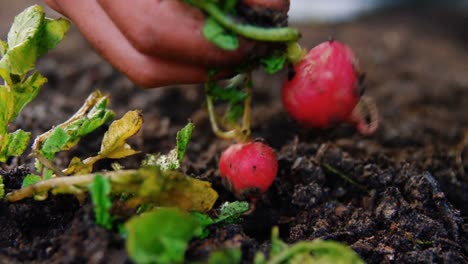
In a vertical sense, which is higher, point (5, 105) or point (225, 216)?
point (5, 105)

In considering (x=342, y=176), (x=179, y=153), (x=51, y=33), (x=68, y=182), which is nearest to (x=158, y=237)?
(x=68, y=182)

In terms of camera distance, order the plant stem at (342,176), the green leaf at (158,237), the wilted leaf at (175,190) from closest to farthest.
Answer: the green leaf at (158,237), the wilted leaf at (175,190), the plant stem at (342,176)

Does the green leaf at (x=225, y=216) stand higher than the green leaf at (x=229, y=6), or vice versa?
the green leaf at (x=229, y=6)

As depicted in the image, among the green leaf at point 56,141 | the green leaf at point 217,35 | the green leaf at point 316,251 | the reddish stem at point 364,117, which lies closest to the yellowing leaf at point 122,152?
the green leaf at point 56,141

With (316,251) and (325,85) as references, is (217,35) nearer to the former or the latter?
(325,85)

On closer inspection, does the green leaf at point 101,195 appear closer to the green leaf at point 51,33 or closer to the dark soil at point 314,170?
the dark soil at point 314,170


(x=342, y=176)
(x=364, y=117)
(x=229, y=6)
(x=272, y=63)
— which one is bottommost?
(x=342, y=176)
